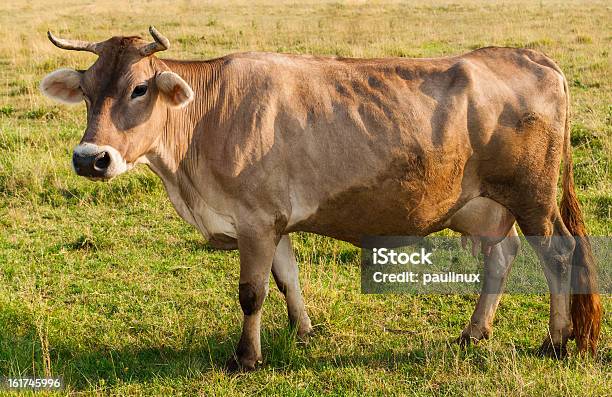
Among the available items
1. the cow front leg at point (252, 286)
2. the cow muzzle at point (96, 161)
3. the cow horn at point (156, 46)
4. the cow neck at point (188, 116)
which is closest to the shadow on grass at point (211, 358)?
the cow front leg at point (252, 286)

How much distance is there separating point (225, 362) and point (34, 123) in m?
7.57

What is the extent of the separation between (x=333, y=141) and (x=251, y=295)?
114 centimetres

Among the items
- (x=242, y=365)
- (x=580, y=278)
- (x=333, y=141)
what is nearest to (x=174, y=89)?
(x=333, y=141)

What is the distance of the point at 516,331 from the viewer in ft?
18.2

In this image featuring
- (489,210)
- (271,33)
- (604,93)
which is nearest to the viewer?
(489,210)

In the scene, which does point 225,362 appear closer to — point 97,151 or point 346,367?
point 346,367

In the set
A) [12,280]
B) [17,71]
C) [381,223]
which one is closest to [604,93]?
[381,223]

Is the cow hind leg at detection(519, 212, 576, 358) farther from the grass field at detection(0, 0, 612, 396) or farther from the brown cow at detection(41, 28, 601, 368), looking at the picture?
the grass field at detection(0, 0, 612, 396)

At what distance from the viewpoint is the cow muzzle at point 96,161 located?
414cm

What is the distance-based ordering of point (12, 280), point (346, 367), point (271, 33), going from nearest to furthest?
point (346, 367)
point (12, 280)
point (271, 33)

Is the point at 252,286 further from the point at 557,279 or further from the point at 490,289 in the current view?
Answer: the point at 557,279

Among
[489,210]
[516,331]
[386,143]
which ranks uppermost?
[386,143]

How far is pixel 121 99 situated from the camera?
171 inches

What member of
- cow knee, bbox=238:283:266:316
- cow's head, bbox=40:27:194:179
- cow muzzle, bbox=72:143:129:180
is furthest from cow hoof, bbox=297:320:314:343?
cow muzzle, bbox=72:143:129:180
